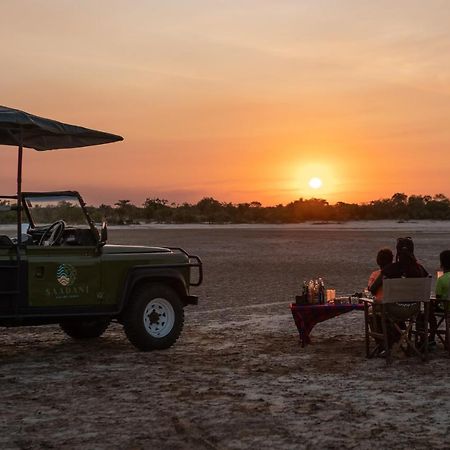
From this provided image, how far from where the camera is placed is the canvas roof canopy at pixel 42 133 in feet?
27.9

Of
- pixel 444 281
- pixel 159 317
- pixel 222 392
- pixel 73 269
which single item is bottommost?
pixel 222 392

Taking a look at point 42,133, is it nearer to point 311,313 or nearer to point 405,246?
point 311,313

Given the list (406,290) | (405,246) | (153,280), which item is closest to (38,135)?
(153,280)

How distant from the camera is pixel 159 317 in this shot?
9.84 meters

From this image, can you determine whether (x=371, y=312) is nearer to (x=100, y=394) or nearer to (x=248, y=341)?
(x=248, y=341)

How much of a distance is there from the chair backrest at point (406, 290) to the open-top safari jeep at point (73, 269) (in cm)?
267

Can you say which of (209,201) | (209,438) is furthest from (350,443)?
(209,201)

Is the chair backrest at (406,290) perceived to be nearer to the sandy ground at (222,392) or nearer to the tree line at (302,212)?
the sandy ground at (222,392)

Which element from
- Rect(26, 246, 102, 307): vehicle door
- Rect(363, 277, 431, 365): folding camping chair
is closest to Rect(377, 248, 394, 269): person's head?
Rect(363, 277, 431, 365): folding camping chair

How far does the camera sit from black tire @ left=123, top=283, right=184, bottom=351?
957 centimetres

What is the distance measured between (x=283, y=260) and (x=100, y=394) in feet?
66.3

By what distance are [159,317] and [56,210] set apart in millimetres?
1825

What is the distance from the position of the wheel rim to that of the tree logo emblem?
1.07m

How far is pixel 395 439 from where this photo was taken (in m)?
5.92
